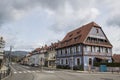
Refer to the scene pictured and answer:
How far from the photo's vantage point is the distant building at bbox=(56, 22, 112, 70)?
190 ft

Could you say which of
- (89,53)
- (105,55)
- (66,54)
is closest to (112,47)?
(105,55)

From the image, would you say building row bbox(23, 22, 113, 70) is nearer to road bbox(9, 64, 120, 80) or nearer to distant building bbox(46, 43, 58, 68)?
road bbox(9, 64, 120, 80)

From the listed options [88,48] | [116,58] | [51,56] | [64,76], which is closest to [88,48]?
[88,48]

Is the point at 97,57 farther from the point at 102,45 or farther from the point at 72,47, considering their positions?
the point at 72,47

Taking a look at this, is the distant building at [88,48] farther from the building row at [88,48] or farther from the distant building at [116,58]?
the distant building at [116,58]

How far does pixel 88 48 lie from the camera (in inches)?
2323

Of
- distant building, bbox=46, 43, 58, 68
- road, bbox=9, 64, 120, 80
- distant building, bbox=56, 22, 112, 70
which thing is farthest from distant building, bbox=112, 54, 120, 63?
distant building, bbox=46, 43, 58, 68

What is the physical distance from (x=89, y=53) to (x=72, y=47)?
6997 mm

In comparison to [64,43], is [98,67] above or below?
below

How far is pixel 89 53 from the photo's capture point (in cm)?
5850

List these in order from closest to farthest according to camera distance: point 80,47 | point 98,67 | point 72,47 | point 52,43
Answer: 1. point 98,67
2. point 80,47
3. point 72,47
4. point 52,43

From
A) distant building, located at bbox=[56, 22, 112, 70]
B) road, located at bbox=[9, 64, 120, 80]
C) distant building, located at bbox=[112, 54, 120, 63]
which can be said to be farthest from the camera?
distant building, located at bbox=[112, 54, 120, 63]

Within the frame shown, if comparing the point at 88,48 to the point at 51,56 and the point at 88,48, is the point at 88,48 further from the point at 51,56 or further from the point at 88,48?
the point at 51,56

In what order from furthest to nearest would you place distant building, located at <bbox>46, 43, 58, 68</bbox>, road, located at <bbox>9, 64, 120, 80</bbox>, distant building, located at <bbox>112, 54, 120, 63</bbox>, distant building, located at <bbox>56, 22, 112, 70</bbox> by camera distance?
distant building, located at <bbox>46, 43, 58, 68</bbox> < distant building, located at <bbox>112, 54, 120, 63</bbox> < distant building, located at <bbox>56, 22, 112, 70</bbox> < road, located at <bbox>9, 64, 120, 80</bbox>
